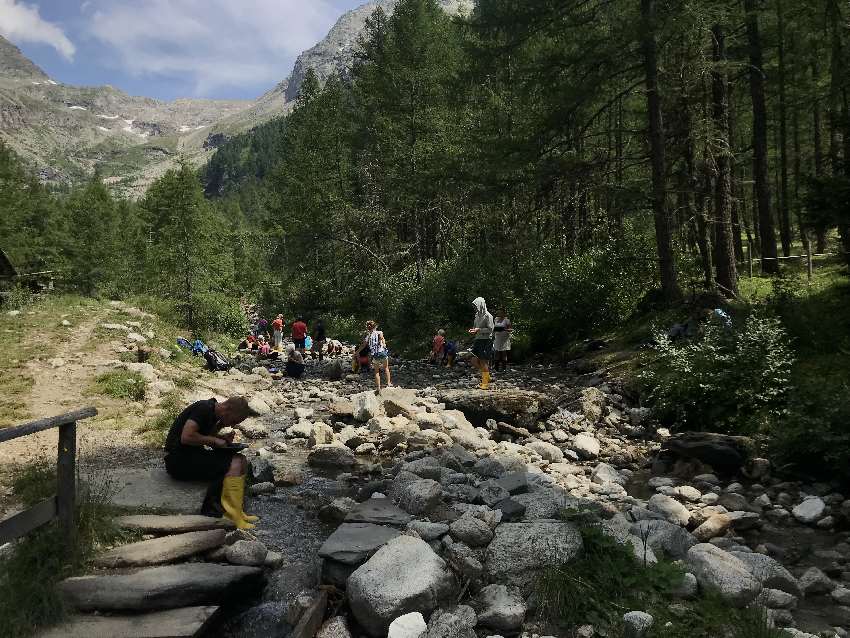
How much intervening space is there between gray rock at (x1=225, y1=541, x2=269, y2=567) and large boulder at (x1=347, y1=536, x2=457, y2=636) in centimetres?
129

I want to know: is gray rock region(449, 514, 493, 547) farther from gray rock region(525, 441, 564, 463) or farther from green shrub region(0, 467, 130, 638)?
gray rock region(525, 441, 564, 463)

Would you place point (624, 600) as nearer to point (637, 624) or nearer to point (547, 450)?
point (637, 624)

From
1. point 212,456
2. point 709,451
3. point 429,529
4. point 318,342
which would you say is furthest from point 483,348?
point 318,342

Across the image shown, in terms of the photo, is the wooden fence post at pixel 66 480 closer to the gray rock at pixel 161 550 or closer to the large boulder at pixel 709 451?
the gray rock at pixel 161 550

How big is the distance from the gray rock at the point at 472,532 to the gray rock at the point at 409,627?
1.11 meters

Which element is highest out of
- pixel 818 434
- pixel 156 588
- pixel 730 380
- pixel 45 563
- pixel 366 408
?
pixel 730 380

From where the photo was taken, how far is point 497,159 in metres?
17.0

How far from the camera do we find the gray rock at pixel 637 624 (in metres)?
3.91

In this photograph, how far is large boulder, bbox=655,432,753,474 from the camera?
780cm

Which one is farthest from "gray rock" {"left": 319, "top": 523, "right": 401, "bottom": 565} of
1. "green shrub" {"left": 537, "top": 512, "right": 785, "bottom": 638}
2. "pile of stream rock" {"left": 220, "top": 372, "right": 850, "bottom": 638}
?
"green shrub" {"left": 537, "top": 512, "right": 785, "bottom": 638}

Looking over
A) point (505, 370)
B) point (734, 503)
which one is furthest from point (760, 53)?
point (734, 503)

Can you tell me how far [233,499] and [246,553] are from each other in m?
1.07

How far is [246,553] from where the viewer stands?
5.42 m

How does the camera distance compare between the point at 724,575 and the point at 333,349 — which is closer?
the point at 724,575
